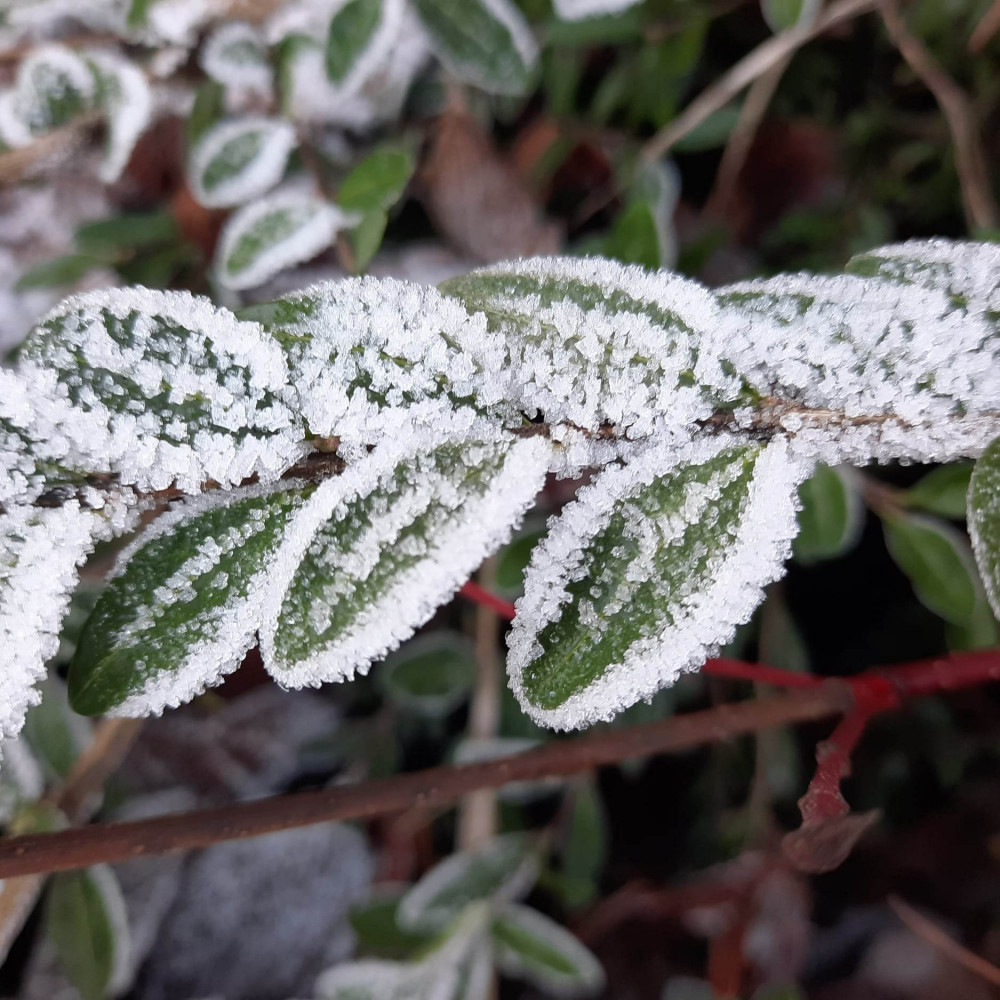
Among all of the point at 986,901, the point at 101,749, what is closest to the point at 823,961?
the point at 986,901

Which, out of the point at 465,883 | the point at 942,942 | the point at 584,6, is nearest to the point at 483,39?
the point at 584,6

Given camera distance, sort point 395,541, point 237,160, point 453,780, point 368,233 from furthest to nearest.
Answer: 1. point 237,160
2. point 368,233
3. point 453,780
4. point 395,541

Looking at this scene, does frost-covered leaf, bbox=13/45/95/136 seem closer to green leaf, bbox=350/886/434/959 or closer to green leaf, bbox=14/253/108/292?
green leaf, bbox=14/253/108/292

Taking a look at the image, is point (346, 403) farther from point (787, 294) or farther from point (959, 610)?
point (959, 610)

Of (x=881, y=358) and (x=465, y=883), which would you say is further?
(x=465, y=883)

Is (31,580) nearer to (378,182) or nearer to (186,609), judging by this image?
(186,609)

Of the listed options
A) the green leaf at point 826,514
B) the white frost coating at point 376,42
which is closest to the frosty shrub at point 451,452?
the green leaf at point 826,514

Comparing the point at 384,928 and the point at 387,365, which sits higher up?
the point at 387,365
